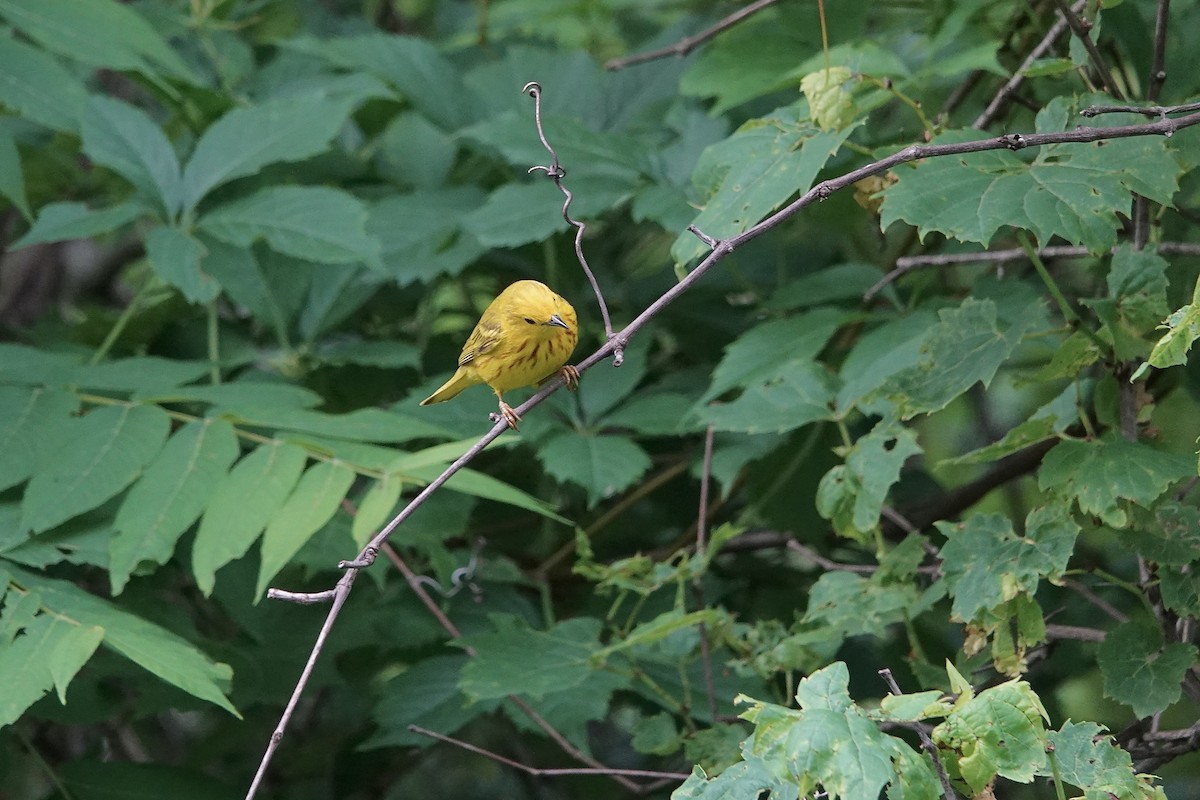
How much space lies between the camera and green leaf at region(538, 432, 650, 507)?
8.55 feet

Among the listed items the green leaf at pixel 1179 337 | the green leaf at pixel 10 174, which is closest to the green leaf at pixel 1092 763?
the green leaf at pixel 1179 337

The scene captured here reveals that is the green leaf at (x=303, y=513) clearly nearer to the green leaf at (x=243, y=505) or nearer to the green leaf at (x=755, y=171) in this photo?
the green leaf at (x=243, y=505)

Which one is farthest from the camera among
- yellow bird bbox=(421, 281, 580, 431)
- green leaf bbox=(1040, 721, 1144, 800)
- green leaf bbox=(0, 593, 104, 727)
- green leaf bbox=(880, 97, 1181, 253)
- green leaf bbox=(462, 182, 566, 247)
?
green leaf bbox=(462, 182, 566, 247)

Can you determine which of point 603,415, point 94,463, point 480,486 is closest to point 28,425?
point 94,463

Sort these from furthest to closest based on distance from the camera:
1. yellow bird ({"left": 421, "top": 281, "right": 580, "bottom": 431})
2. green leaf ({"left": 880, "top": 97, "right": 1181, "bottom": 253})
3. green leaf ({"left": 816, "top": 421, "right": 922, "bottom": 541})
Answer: green leaf ({"left": 816, "top": 421, "right": 922, "bottom": 541}) < yellow bird ({"left": 421, "top": 281, "right": 580, "bottom": 431}) < green leaf ({"left": 880, "top": 97, "right": 1181, "bottom": 253})

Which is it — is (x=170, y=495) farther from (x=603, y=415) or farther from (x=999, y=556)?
(x=999, y=556)

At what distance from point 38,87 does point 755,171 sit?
5.44 ft

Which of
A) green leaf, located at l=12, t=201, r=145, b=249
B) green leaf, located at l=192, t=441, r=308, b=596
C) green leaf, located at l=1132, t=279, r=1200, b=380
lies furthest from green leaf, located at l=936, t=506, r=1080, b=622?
green leaf, located at l=12, t=201, r=145, b=249

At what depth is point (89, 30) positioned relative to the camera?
2.71m

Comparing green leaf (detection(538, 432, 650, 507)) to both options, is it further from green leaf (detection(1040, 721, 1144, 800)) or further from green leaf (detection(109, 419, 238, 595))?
green leaf (detection(1040, 721, 1144, 800))

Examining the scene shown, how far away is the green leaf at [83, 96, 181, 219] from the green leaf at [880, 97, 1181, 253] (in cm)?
188

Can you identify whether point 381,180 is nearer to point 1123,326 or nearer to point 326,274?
point 326,274

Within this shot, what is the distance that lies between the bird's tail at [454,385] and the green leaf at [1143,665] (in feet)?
3.97

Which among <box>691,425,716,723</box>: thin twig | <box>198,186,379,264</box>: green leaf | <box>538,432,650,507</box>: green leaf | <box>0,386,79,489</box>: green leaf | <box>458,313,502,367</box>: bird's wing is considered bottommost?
<box>691,425,716,723</box>: thin twig
